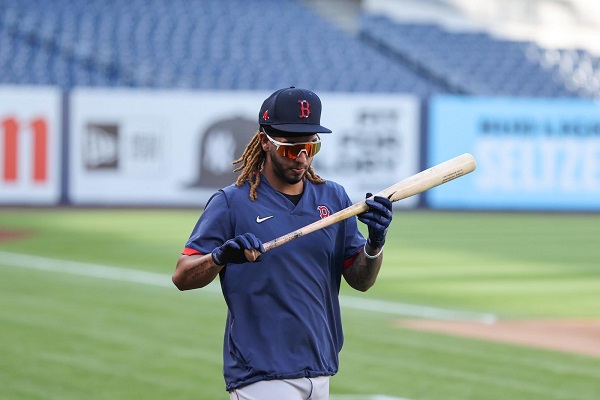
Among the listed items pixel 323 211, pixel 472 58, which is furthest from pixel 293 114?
pixel 472 58

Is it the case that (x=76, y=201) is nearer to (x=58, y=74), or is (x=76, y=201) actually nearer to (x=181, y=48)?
(x=58, y=74)

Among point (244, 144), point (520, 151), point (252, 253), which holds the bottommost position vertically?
point (252, 253)

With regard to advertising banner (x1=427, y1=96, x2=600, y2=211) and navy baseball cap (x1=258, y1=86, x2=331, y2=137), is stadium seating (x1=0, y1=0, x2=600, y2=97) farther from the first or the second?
navy baseball cap (x1=258, y1=86, x2=331, y2=137)

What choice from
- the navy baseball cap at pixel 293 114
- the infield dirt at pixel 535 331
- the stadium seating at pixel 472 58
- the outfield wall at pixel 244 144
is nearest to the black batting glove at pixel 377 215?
the navy baseball cap at pixel 293 114

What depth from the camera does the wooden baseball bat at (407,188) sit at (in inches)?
179

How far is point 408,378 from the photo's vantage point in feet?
31.1

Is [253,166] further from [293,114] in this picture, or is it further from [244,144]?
[244,144]

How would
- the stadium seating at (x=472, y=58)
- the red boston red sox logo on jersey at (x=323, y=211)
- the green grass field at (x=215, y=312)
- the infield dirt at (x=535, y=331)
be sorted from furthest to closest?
1. the stadium seating at (x=472, y=58)
2. the infield dirt at (x=535, y=331)
3. the green grass field at (x=215, y=312)
4. the red boston red sox logo on jersey at (x=323, y=211)

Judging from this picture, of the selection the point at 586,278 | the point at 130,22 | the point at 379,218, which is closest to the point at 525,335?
the point at 586,278

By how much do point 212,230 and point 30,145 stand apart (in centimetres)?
2213

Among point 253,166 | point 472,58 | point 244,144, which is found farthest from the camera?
point 472,58

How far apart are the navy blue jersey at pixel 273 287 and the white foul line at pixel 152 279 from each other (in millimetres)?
8128

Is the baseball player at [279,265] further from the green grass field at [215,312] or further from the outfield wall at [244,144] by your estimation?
the outfield wall at [244,144]

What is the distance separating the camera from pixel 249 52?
32.3 metres
